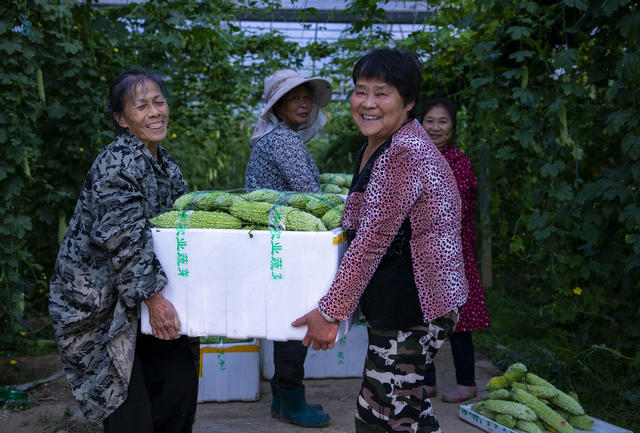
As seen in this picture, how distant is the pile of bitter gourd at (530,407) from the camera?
2.94 m

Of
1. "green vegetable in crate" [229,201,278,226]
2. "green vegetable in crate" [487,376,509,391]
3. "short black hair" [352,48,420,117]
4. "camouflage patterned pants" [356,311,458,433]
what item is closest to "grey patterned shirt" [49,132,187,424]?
"green vegetable in crate" [229,201,278,226]

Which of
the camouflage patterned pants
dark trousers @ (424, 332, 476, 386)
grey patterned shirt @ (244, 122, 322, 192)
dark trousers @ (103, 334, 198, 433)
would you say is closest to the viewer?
the camouflage patterned pants

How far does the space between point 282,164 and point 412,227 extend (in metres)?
1.01

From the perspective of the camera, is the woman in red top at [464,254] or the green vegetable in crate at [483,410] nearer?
the green vegetable in crate at [483,410]

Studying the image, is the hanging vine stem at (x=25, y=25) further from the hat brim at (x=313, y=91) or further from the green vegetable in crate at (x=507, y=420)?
the green vegetable in crate at (x=507, y=420)

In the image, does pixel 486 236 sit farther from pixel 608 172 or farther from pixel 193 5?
pixel 193 5

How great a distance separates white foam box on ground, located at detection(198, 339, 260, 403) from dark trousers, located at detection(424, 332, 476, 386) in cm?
112

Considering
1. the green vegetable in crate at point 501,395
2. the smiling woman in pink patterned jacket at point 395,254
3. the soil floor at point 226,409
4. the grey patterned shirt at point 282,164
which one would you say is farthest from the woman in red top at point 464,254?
the smiling woman in pink patterned jacket at point 395,254

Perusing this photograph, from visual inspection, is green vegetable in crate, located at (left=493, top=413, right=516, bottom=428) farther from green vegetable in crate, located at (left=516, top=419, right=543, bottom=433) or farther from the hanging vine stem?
the hanging vine stem

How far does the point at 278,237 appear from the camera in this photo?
6.16 feet

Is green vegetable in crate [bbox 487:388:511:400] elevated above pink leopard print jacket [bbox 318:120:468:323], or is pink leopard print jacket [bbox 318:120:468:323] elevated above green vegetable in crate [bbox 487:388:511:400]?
pink leopard print jacket [bbox 318:120:468:323]

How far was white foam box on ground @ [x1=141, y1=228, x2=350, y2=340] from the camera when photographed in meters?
1.89

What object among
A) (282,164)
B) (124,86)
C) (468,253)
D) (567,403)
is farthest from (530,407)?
(124,86)

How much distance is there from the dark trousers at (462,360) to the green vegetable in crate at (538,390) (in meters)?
0.41
